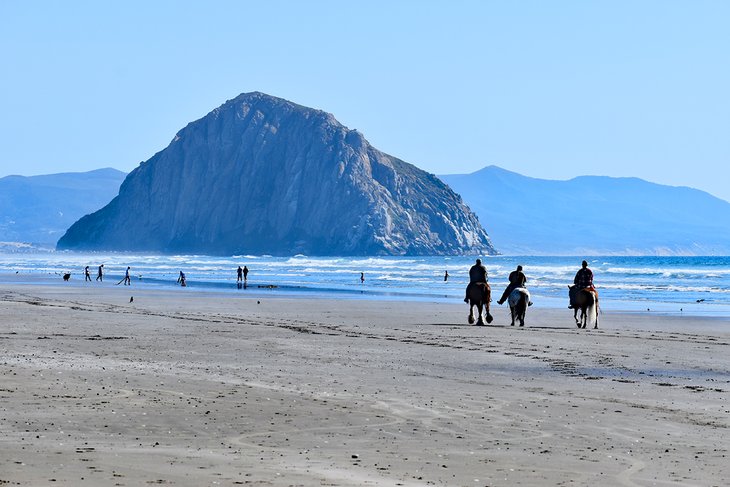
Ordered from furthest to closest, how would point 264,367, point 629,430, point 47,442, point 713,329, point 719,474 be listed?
point 713,329, point 264,367, point 629,430, point 47,442, point 719,474

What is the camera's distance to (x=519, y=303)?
31.2 m

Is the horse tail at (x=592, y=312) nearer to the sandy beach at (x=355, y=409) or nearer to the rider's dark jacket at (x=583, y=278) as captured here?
the rider's dark jacket at (x=583, y=278)

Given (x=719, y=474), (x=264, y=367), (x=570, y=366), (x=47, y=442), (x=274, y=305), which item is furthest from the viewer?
(x=274, y=305)

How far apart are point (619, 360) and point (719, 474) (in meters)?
11.5

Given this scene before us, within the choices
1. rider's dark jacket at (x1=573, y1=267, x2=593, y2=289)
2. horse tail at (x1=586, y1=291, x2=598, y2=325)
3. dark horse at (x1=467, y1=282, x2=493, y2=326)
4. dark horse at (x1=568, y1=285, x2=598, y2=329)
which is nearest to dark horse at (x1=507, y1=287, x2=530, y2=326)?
dark horse at (x1=467, y1=282, x2=493, y2=326)

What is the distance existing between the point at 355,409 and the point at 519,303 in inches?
747

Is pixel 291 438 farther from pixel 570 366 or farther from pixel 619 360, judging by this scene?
pixel 619 360

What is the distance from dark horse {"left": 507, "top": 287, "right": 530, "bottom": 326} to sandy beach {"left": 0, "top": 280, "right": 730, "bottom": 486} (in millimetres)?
4835

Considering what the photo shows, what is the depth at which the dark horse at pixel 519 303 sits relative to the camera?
3114cm

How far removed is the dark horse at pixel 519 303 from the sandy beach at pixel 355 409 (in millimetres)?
4835

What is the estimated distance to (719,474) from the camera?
9.12 m

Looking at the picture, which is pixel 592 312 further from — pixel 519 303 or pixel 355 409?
pixel 355 409

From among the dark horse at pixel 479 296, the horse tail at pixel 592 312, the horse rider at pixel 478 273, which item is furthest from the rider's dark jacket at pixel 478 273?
the horse tail at pixel 592 312

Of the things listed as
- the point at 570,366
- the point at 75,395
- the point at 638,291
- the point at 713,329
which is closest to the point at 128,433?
the point at 75,395
